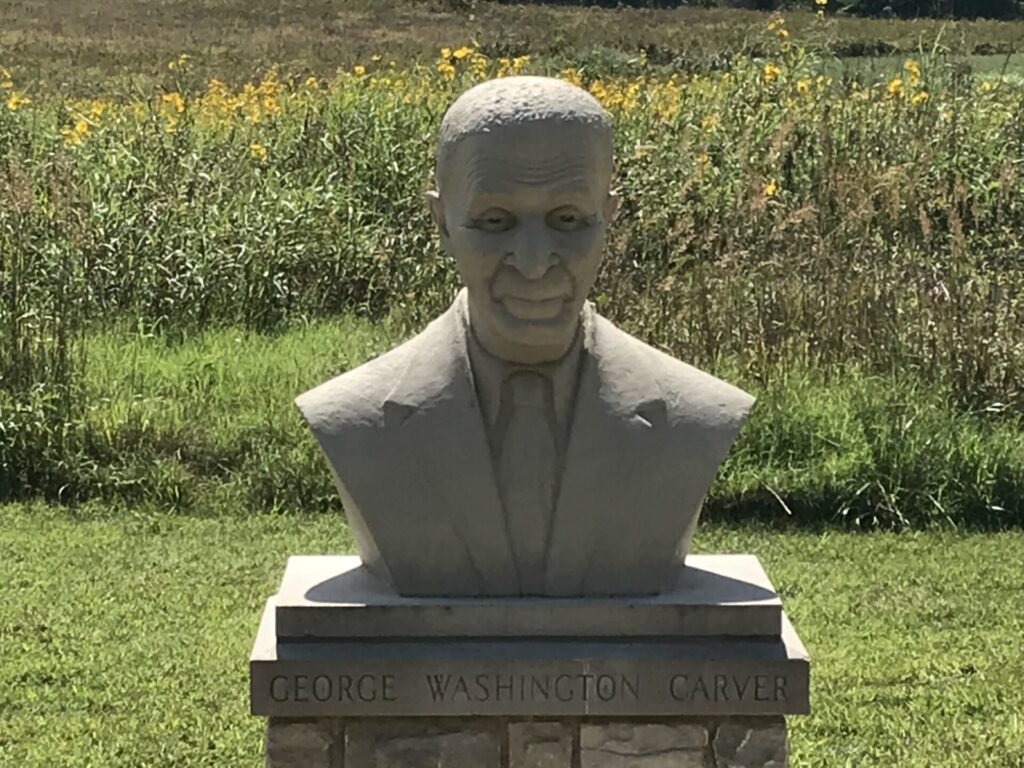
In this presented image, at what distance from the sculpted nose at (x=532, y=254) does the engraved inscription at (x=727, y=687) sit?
1.03m

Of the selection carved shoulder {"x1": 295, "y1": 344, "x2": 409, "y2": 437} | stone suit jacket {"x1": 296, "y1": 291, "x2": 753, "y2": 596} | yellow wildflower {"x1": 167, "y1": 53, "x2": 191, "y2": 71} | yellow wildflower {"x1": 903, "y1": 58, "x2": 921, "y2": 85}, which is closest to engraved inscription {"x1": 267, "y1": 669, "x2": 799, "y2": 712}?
stone suit jacket {"x1": 296, "y1": 291, "x2": 753, "y2": 596}

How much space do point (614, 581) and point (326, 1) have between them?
3224cm

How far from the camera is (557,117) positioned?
3.89 m

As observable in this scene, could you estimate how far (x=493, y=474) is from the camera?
4.20m

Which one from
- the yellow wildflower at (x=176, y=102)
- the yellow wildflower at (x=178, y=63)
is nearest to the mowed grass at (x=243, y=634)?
the yellow wildflower at (x=176, y=102)

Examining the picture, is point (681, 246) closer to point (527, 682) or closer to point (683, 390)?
point (683, 390)

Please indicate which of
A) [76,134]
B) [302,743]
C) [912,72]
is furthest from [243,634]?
[912,72]

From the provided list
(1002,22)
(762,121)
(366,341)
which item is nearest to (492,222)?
(366,341)

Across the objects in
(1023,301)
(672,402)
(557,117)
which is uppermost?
(557,117)

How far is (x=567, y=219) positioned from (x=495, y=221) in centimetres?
16

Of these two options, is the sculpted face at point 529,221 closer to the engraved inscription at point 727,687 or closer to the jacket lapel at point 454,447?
the jacket lapel at point 454,447

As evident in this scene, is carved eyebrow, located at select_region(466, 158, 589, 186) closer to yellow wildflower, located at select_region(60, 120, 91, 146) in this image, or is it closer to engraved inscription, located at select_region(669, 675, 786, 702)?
engraved inscription, located at select_region(669, 675, 786, 702)

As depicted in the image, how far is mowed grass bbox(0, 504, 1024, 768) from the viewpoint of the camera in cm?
575

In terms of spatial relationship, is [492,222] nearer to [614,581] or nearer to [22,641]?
[614,581]
